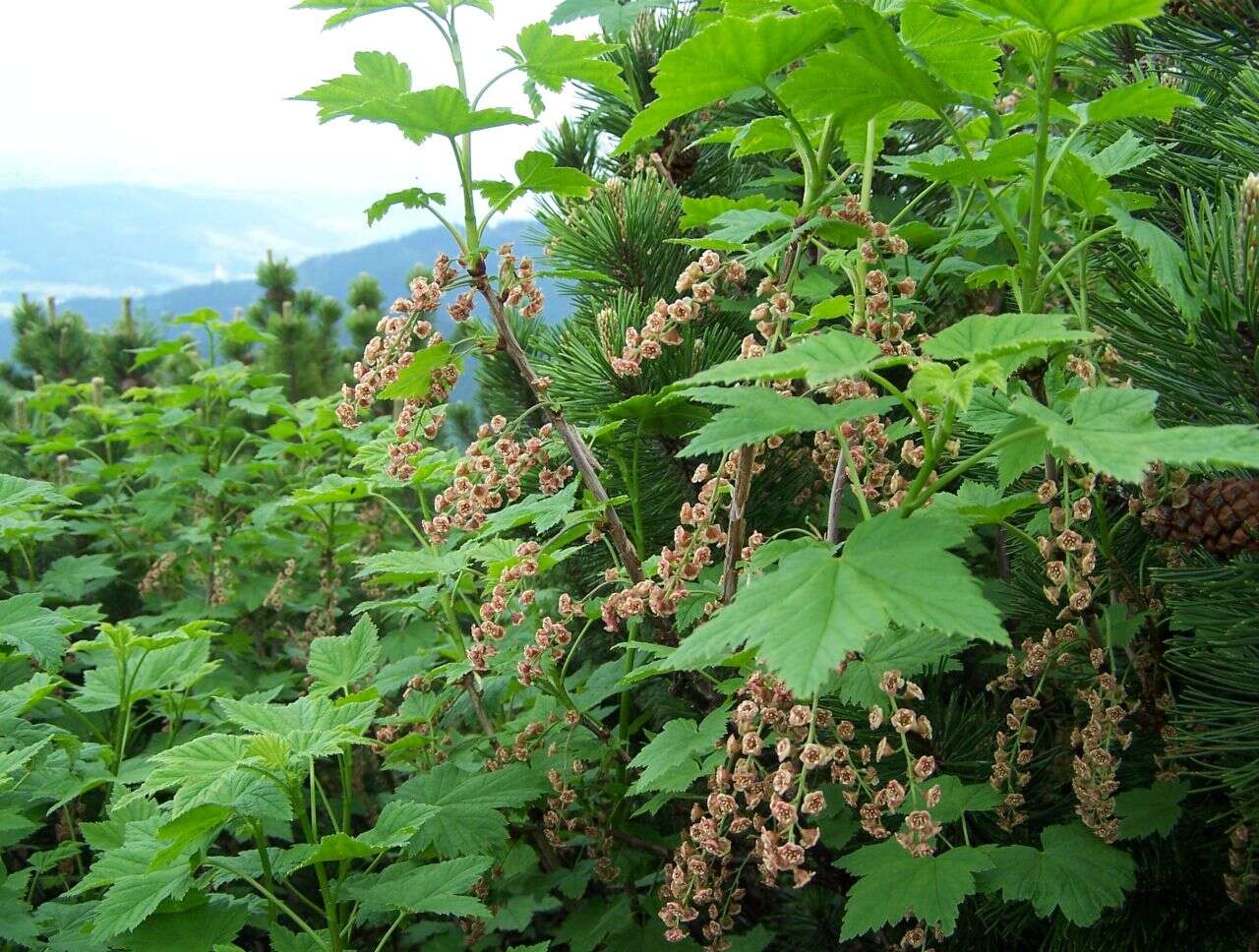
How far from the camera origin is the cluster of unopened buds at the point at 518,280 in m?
1.33

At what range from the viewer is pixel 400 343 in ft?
4.06

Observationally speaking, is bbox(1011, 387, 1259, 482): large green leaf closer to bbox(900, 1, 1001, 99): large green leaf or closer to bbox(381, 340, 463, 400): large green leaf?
bbox(900, 1, 1001, 99): large green leaf

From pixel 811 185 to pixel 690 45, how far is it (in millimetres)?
230

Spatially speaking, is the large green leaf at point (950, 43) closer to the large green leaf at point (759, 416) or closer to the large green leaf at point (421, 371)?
the large green leaf at point (759, 416)

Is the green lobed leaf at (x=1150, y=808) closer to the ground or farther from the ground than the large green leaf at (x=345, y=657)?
closer to the ground

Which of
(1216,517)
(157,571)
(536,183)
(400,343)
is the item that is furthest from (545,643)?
(157,571)

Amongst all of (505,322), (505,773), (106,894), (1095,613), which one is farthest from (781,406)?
(106,894)

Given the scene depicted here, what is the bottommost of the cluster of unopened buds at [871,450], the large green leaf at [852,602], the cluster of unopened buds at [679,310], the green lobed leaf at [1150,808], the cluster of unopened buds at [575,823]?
the cluster of unopened buds at [575,823]

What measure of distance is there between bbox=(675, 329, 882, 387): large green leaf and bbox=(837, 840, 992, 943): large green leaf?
68cm

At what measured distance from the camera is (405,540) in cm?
341

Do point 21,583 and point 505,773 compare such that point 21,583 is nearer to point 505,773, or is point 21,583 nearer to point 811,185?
point 505,773

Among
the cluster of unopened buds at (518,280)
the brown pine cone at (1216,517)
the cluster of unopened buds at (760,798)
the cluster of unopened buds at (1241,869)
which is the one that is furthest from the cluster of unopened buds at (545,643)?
the cluster of unopened buds at (1241,869)

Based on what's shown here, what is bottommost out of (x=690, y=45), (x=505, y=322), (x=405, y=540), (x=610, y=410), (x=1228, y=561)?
(x=405, y=540)

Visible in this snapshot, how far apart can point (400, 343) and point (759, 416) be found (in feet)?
1.84
